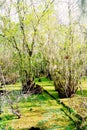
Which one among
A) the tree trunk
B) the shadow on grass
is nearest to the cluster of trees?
the tree trunk

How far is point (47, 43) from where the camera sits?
484 inches

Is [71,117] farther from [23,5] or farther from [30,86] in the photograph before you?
[23,5]

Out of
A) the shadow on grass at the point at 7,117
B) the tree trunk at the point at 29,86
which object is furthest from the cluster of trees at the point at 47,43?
the shadow on grass at the point at 7,117

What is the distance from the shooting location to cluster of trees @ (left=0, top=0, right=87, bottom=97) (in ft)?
36.7

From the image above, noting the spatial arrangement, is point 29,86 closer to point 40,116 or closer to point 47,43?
point 47,43

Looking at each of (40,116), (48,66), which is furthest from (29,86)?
(40,116)

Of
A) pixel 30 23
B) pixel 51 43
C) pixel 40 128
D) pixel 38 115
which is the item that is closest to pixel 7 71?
pixel 30 23

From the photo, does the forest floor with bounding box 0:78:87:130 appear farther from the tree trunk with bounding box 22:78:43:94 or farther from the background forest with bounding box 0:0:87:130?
the tree trunk with bounding box 22:78:43:94

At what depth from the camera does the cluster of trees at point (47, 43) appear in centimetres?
1120

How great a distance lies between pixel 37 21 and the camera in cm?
1377

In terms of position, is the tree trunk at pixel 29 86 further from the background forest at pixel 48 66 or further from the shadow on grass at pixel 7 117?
the shadow on grass at pixel 7 117

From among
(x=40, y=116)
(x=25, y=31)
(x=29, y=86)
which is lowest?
(x=40, y=116)

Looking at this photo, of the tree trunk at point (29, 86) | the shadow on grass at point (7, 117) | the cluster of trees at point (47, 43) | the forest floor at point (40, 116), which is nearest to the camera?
the forest floor at point (40, 116)

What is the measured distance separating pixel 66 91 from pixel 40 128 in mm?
4417
